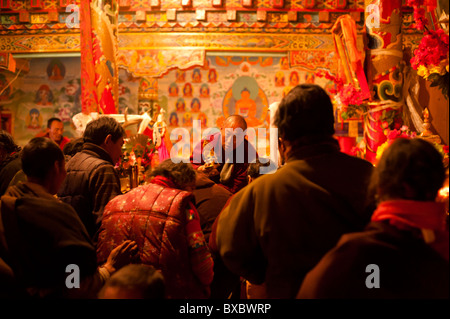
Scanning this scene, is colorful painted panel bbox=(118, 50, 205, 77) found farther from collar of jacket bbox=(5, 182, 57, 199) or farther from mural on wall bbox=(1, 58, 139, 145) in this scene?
collar of jacket bbox=(5, 182, 57, 199)

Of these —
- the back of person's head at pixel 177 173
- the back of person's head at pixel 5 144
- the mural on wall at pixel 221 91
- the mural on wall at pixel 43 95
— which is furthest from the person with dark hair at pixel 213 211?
the mural on wall at pixel 43 95

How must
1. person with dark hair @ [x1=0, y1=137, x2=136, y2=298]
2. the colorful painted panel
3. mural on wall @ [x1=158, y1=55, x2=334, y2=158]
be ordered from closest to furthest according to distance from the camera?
person with dark hair @ [x1=0, y1=137, x2=136, y2=298]
the colorful painted panel
mural on wall @ [x1=158, y1=55, x2=334, y2=158]

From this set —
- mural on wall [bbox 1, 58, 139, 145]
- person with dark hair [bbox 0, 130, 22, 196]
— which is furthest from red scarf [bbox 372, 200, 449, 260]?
mural on wall [bbox 1, 58, 139, 145]

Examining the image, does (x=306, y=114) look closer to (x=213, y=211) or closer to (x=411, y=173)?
(x=411, y=173)

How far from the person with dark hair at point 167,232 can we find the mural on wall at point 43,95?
346 inches

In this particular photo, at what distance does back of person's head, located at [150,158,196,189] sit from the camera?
2.72 m

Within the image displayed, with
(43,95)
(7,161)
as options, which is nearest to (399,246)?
(7,161)

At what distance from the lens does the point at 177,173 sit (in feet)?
8.92

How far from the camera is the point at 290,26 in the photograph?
8461 mm

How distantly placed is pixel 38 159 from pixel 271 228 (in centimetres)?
113

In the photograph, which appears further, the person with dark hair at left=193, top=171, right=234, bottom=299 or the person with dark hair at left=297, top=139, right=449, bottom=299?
the person with dark hair at left=193, top=171, right=234, bottom=299

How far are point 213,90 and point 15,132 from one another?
14.8 feet

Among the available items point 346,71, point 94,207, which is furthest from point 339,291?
point 346,71
